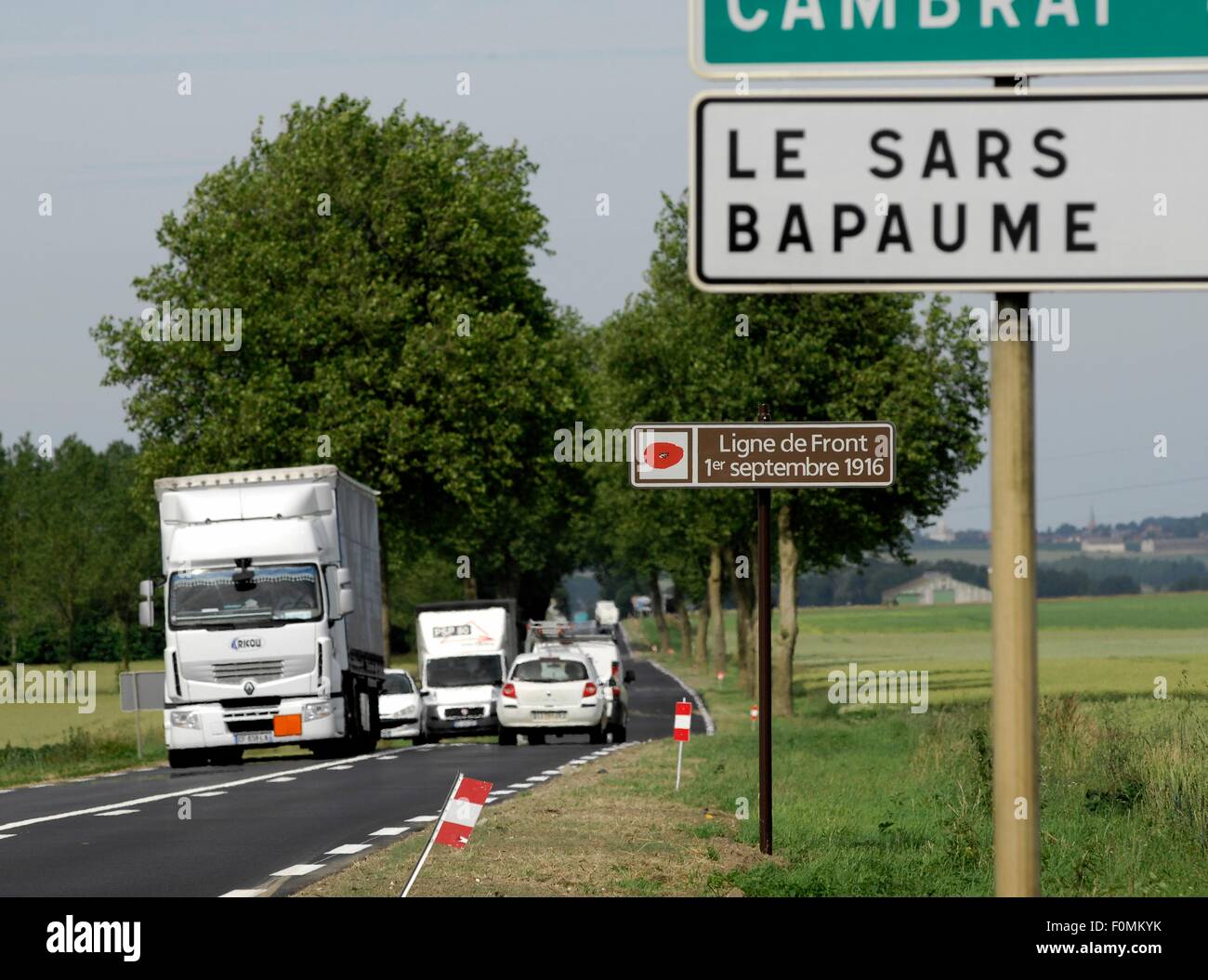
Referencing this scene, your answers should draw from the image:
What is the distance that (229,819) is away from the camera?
61.0 feet

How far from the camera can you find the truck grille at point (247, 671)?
2973 centimetres

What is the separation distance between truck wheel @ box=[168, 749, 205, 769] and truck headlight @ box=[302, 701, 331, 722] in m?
2.03

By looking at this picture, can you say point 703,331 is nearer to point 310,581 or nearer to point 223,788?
point 310,581

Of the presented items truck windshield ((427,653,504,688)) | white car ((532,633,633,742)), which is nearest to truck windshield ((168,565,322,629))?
white car ((532,633,633,742))

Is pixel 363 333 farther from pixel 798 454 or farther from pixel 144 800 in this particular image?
pixel 798 454

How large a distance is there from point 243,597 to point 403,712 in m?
11.6

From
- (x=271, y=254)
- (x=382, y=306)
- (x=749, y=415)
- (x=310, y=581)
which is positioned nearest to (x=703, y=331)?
(x=749, y=415)

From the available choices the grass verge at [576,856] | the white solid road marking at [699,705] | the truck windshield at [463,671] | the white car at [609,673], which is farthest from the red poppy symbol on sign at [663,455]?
the truck windshield at [463,671]

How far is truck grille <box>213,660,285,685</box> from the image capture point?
29.7 m

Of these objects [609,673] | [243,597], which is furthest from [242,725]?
[609,673]

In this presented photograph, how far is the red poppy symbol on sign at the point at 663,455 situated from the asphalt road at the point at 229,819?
143 inches

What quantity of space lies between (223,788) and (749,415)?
22.0 metres

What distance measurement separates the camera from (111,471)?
15512cm
